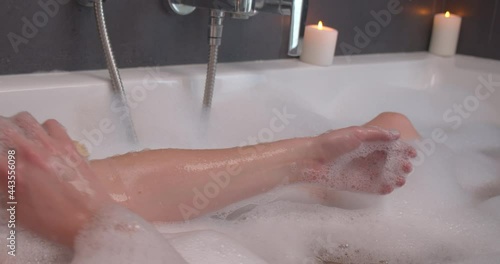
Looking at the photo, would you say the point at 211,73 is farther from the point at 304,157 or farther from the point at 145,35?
the point at 304,157

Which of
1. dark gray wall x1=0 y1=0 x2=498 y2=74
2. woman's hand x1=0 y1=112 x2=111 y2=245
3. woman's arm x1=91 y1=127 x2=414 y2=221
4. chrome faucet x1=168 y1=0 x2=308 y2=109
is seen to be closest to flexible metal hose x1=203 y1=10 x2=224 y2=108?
chrome faucet x1=168 y1=0 x2=308 y2=109

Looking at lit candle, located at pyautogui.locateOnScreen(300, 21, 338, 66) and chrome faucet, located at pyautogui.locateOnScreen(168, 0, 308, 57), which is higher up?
chrome faucet, located at pyautogui.locateOnScreen(168, 0, 308, 57)

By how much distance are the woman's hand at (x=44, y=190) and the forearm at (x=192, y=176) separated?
9 cm

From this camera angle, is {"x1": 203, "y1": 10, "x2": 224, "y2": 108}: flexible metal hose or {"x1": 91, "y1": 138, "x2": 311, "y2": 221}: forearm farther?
{"x1": 203, "y1": 10, "x2": 224, "y2": 108}: flexible metal hose

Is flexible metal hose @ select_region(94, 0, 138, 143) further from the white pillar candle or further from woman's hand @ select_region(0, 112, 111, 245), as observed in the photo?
the white pillar candle

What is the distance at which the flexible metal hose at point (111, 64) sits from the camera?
1.05 metres

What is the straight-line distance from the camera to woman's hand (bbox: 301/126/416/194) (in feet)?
3.22

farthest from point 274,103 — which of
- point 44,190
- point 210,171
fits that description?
point 44,190

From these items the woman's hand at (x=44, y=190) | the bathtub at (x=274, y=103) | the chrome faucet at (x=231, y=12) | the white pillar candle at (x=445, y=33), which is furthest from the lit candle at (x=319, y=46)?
the woman's hand at (x=44, y=190)

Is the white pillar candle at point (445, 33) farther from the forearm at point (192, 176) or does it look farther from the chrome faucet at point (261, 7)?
the forearm at point (192, 176)

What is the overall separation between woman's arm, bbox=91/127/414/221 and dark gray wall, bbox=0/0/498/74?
1.28 ft

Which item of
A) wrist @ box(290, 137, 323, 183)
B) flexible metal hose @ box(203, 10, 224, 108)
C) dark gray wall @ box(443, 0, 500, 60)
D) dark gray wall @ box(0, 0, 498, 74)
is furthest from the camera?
dark gray wall @ box(443, 0, 500, 60)

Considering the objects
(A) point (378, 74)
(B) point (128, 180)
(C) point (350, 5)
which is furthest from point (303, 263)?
(C) point (350, 5)

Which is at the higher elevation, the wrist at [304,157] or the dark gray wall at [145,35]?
the dark gray wall at [145,35]
